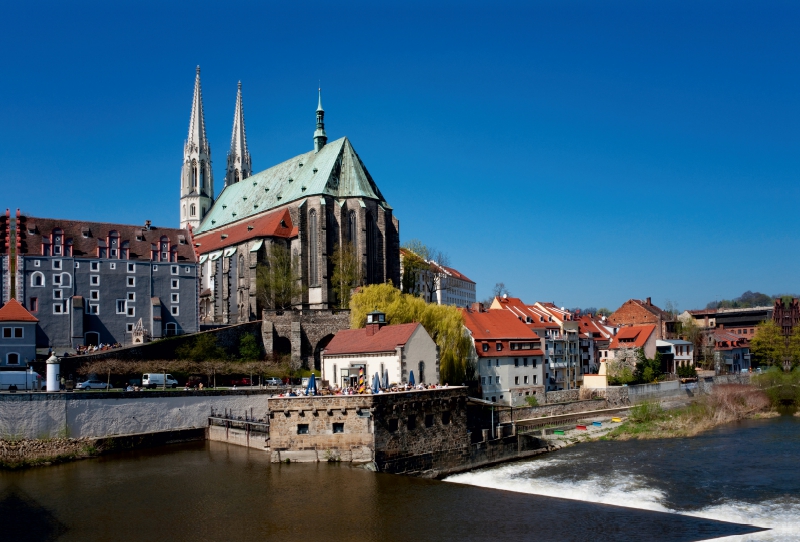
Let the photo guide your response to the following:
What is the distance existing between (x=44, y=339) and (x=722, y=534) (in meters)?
58.9

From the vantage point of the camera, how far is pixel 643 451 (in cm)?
4866

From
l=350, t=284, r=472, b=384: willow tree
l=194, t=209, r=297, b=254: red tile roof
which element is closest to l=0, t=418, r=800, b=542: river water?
l=350, t=284, r=472, b=384: willow tree

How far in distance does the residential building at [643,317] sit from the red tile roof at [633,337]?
13328mm

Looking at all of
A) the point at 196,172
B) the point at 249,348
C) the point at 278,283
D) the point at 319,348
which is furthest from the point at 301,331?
the point at 196,172

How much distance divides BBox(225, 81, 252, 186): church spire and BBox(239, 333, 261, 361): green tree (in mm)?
71040

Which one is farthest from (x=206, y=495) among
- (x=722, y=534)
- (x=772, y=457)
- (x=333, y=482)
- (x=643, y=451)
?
(x=772, y=457)

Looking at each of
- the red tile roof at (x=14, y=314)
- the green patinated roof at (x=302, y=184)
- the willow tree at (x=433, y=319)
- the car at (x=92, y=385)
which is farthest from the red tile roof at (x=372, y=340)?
the green patinated roof at (x=302, y=184)

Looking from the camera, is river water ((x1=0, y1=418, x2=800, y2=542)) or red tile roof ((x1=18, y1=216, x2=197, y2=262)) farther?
red tile roof ((x1=18, y1=216, x2=197, y2=262))

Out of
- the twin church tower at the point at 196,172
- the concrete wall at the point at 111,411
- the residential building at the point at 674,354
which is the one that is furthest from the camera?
the twin church tower at the point at 196,172

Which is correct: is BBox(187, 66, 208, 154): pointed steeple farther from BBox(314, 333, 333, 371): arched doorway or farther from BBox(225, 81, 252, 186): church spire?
BBox(314, 333, 333, 371): arched doorway

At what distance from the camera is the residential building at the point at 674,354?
9294 cm

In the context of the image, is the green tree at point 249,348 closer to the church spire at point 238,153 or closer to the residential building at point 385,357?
the residential building at point 385,357

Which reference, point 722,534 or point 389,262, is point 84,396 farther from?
point 389,262

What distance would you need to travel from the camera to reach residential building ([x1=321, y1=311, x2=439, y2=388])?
49.2 meters
